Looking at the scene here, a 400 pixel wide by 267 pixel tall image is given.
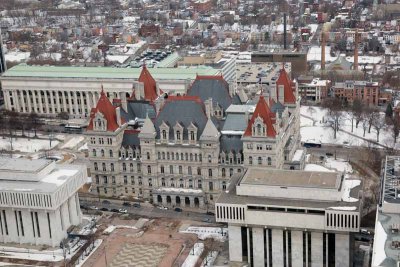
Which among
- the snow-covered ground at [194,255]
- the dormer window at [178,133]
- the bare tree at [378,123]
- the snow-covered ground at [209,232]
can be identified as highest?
the dormer window at [178,133]

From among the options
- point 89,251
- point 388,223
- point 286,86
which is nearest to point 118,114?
point 89,251

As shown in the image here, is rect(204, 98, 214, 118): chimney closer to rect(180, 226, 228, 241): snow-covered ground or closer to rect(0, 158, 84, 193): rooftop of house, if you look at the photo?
rect(180, 226, 228, 241): snow-covered ground

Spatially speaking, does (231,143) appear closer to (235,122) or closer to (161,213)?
(235,122)

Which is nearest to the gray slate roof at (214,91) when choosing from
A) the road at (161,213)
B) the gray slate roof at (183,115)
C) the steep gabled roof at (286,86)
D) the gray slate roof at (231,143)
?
the gray slate roof at (183,115)

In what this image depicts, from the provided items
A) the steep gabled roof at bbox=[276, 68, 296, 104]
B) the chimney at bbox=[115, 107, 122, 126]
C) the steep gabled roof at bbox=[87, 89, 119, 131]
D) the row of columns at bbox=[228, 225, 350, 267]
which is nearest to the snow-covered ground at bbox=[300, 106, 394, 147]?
the steep gabled roof at bbox=[276, 68, 296, 104]

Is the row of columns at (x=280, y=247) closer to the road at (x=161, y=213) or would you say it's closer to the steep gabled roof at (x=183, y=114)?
the road at (x=161, y=213)
